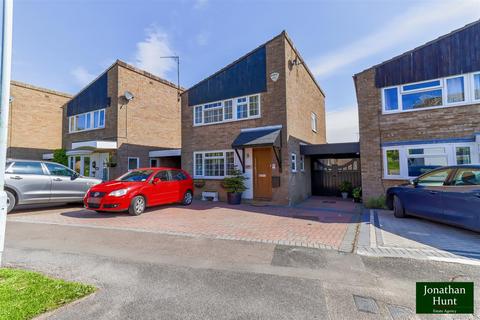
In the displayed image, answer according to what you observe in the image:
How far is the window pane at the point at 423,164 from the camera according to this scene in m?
8.73

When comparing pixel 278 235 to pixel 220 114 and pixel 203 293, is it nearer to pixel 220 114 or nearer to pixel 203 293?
pixel 203 293

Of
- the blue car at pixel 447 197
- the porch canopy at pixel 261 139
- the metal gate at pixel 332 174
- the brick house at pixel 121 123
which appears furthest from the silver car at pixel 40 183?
the metal gate at pixel 332 174

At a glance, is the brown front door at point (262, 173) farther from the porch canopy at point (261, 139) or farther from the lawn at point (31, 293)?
the lawn at point (31, 293)

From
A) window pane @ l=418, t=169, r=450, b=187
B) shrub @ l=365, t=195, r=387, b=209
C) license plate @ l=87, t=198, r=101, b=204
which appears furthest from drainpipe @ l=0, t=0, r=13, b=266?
shrub @ l=365, t=195, r=387, b=209

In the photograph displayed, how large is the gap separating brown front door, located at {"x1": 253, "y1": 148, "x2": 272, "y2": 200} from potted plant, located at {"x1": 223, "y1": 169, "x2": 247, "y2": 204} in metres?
0.69

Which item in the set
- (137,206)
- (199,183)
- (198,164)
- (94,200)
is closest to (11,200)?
(94,200)

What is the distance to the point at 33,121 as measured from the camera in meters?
18.5

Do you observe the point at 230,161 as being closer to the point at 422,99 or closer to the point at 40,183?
the point at 40,183

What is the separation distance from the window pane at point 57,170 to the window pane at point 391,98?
44.4ft

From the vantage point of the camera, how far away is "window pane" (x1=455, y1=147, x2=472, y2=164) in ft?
27.5

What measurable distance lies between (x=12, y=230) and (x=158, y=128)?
12.4 meters

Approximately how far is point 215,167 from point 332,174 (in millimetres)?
7064

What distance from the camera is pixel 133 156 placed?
1562cm

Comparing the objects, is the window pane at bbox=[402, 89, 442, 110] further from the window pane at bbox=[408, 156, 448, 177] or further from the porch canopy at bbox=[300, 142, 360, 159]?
the porch canopy at bbox=[300, 142, 360, 159]
